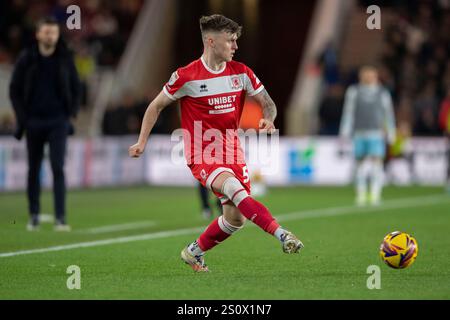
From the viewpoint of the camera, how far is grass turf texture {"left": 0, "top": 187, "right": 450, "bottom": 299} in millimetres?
8039

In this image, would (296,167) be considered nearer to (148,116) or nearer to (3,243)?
(3,243)

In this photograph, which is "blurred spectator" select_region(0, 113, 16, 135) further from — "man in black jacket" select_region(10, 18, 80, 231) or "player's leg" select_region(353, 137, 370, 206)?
"man in black jacket" select_region(10, 18, 80, 231)

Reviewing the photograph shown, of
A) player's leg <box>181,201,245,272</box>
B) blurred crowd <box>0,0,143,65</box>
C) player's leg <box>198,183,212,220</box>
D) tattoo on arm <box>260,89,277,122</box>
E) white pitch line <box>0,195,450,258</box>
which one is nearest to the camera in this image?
player's leg <box>181,201,245,272</box>

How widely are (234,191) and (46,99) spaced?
4933 mm

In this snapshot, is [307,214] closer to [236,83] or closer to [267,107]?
[267,107]

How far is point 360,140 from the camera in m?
19.3

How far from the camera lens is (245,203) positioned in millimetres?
8953

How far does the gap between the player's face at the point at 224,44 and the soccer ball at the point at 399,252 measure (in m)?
2.00

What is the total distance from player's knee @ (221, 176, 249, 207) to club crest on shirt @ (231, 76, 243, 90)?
81cm

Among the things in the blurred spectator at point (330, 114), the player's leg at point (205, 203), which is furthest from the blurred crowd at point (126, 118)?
the player's leg at point (205, 203)

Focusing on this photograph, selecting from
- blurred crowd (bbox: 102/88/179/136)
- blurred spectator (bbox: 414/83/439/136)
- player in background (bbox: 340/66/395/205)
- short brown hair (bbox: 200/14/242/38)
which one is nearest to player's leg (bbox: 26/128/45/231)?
short brown hair (bbox: 200/14/242/38)

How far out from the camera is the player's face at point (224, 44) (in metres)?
9.12

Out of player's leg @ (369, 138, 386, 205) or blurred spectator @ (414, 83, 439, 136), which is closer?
player's leg @ (369, 138, 386, 205)

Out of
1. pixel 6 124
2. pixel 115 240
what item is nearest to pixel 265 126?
pixel 115 240
